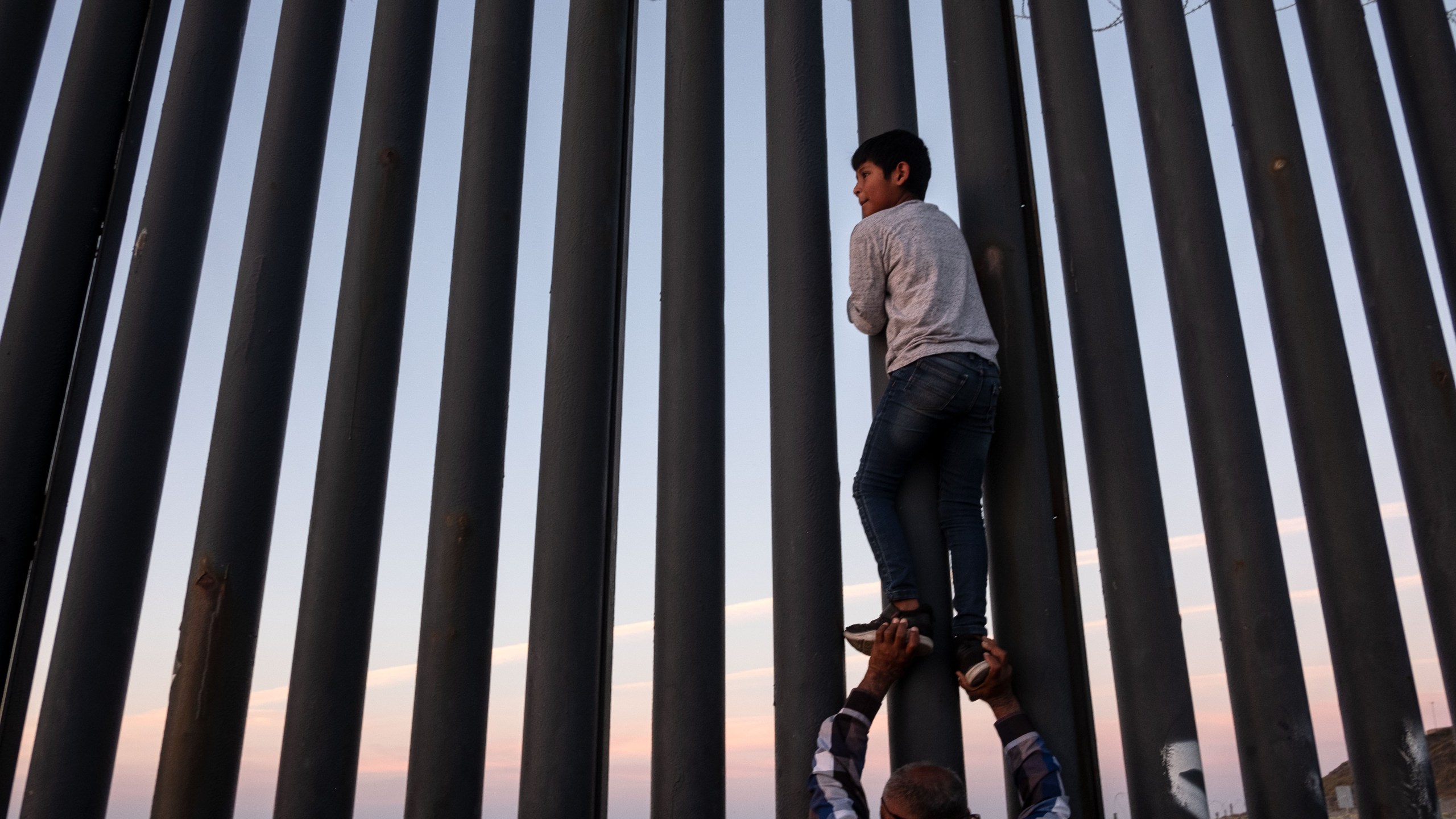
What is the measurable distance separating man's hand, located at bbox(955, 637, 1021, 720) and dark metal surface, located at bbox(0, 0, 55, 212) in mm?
4858

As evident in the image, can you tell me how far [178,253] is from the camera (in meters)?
Answer: 4.94

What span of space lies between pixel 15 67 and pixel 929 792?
18.0 ft

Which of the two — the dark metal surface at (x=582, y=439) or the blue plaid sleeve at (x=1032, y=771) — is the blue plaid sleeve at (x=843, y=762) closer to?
the blue plaid sleeve at (x=1032, y=771)

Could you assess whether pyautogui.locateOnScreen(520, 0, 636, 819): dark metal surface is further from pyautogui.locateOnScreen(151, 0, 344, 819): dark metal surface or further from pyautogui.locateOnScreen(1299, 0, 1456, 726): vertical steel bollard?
pyautogui.locateOnScreen(1299, 0, 1456, 726): vertical steel bollard

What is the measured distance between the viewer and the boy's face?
3.99 meters

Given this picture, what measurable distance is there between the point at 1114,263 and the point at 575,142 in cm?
240

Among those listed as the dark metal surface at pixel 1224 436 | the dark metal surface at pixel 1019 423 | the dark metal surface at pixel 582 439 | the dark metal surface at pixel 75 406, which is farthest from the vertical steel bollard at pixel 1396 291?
the dark metal surface at pixel 75 406

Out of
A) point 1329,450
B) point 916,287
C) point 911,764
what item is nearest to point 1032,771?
point 911,764

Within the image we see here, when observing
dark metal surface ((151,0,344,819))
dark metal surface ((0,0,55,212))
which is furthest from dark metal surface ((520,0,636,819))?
dark metal surface ((0,0,55,212))

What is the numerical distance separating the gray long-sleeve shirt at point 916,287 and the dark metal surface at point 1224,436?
1083 mm

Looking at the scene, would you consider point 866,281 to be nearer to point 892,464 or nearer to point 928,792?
point 892,464

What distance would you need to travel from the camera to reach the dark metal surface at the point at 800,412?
3713 millimetres

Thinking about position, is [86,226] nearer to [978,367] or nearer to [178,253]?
[178,253]

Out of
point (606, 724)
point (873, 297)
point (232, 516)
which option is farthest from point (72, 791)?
point (873, 297)
